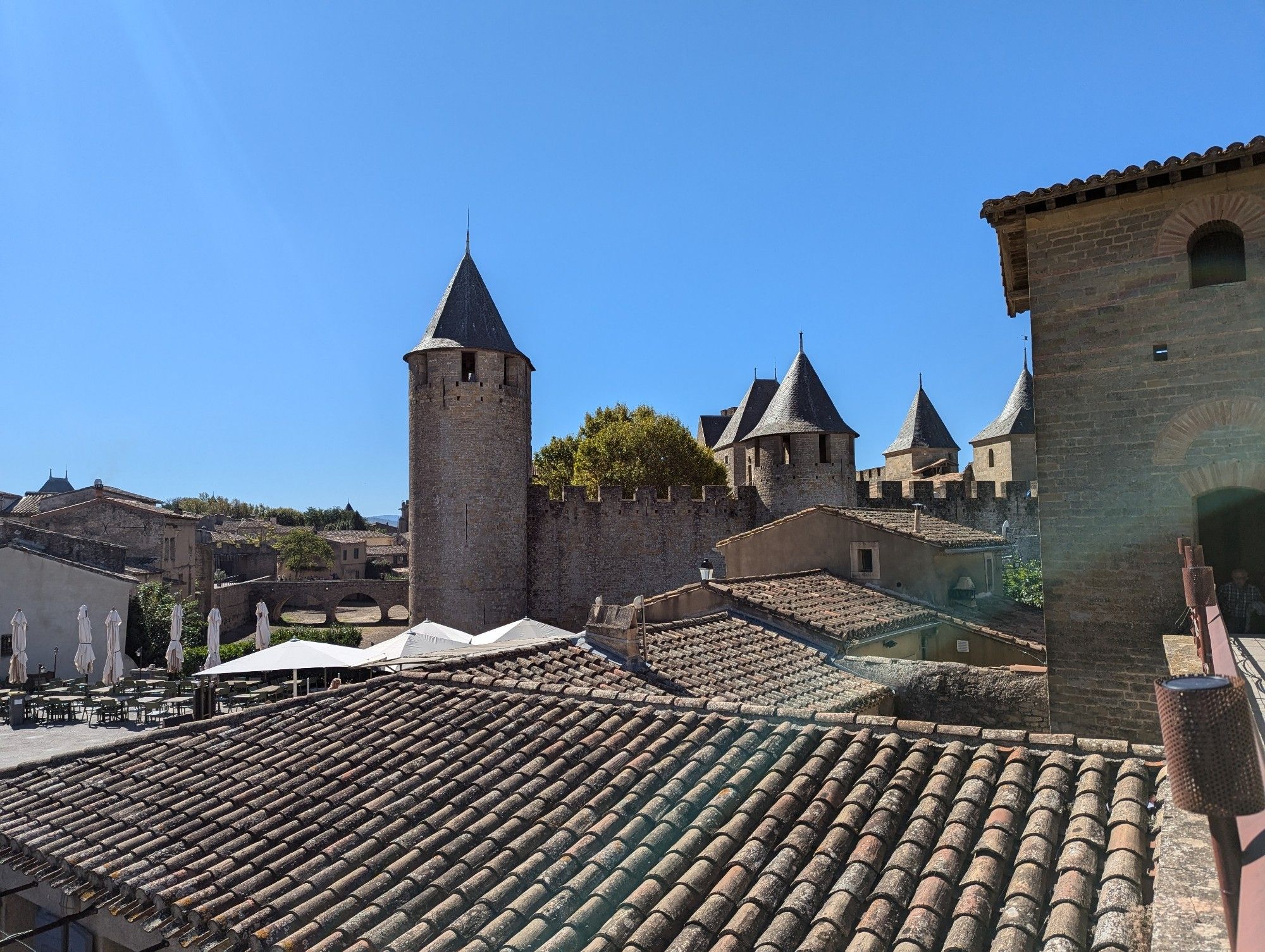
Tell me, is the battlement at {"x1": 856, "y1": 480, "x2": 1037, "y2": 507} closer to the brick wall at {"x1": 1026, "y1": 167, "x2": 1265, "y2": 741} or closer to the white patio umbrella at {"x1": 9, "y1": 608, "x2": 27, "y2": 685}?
the brick wall at {"x1": 1026, "y1": 167, "x2": 1265, "y2": 741}

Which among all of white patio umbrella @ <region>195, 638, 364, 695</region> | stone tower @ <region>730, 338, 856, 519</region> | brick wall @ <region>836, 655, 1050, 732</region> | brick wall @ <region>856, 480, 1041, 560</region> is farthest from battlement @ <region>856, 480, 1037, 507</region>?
brick wall @ <region>836, 655, 1050, 732</region>

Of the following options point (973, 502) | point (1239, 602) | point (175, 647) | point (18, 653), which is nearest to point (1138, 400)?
point (1239, 602)

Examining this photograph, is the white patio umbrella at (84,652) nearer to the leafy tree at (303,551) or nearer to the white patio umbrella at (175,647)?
the white patio umbrella at (175,647)

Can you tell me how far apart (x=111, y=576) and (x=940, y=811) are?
82.7ft

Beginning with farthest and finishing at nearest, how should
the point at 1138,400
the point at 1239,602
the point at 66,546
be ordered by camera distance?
the point at 66,546, the point at 1138,400, the point at 1239,602

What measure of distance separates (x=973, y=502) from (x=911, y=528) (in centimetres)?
1510

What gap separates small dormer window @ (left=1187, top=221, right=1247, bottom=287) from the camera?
753 cm

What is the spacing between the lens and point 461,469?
78.4ft

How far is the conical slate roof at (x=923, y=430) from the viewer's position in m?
41.9

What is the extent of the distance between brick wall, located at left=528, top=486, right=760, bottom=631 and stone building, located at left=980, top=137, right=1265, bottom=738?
1861 cm

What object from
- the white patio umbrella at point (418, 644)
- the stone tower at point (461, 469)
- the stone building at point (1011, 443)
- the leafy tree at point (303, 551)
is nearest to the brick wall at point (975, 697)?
the white patio umbrella at point (418, 644)

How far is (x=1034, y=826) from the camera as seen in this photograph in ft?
11.1

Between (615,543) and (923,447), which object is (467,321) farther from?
(923,447)

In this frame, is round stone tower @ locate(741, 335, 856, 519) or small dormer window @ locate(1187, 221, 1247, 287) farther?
round stone tower @ locate(741, 335, 856, 519)
